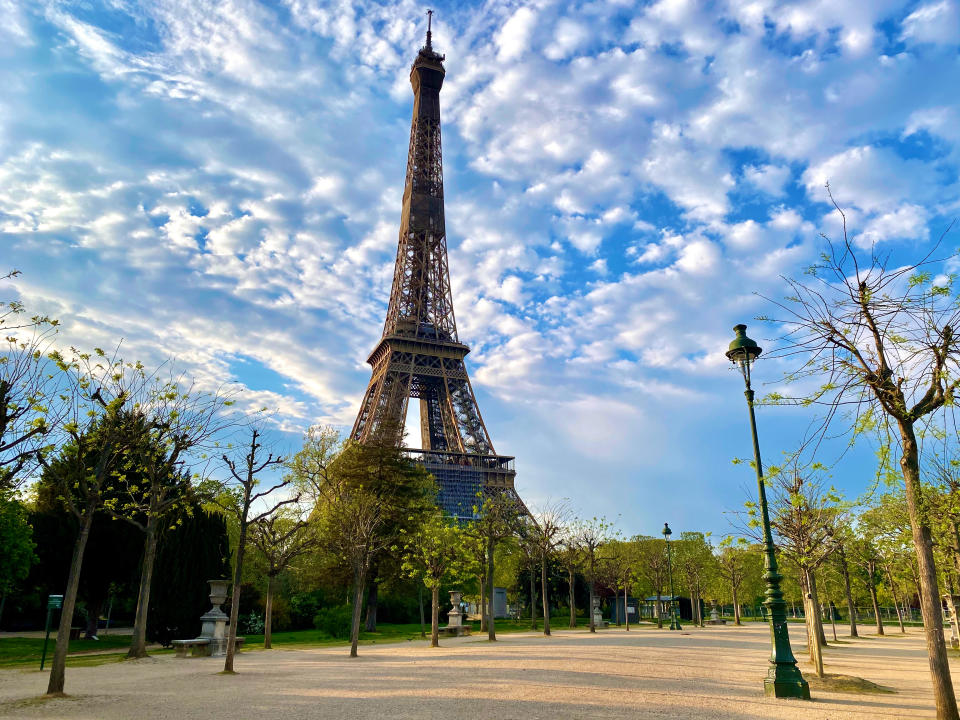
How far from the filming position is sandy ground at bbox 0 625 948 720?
10945 mm

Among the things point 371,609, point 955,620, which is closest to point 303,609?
point 371,609

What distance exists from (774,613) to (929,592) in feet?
16.1

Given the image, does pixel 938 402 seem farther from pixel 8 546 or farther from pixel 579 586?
pixel 579 586

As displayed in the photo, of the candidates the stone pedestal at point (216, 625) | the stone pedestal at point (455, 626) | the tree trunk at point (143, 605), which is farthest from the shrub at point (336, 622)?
the tree trunk at point (143, 605)

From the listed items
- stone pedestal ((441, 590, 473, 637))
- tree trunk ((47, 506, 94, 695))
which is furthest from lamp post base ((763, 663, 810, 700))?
stone pedestal ((441, 590, 473, 637))

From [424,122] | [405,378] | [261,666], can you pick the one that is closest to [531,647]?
[261,666]

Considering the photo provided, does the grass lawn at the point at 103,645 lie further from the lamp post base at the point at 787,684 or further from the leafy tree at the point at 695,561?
the leafy tree at the point at 695,561

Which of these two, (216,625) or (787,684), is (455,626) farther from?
(787,684)

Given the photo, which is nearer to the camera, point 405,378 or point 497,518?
point 497,518

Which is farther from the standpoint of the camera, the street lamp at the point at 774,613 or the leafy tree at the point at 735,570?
the leafy tree at the point at 735,570

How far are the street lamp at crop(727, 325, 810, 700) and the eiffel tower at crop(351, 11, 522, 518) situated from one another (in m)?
44.7

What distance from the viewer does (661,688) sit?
13812 mm

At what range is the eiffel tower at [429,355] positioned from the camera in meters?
63.3

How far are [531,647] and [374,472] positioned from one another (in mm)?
17163
